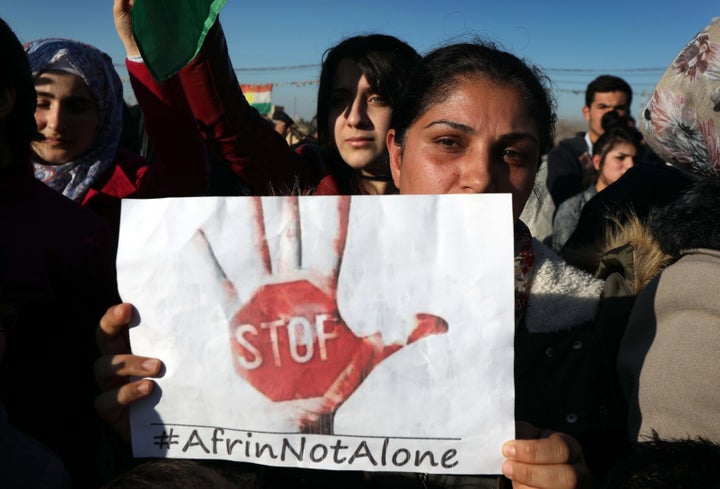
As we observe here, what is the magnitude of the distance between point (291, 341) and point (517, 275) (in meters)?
0.53

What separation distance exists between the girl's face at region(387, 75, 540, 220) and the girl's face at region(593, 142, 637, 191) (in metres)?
3.46

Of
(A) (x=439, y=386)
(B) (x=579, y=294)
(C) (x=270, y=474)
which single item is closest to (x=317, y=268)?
(A) (x=439, y=386)

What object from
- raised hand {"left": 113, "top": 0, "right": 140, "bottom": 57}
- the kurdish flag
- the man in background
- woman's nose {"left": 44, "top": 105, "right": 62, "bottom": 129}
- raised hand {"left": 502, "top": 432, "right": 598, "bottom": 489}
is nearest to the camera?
raised hand {"left": 502, "top": 432, "right": 598, "bottom": 489}

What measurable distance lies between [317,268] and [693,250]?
67 cm

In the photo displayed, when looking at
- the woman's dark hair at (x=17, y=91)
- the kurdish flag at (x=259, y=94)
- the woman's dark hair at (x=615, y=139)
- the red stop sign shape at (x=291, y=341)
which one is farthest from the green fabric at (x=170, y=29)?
the kurdish flag at (x=259, y=94)

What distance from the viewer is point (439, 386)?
1.06 metres

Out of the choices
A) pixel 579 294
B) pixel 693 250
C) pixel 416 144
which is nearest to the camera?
pixel 693 250

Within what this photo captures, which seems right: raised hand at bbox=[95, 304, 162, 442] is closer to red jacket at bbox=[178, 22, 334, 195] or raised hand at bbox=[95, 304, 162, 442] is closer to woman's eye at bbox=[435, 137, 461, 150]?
woman's eye at bbox=[435, 137, 461, 150]

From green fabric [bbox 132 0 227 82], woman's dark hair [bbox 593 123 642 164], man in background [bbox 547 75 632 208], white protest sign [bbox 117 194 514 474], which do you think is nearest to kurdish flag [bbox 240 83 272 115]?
man in background [bbox 547 75 632 208]

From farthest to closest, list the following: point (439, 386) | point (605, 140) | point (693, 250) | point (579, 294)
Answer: point (605, 140) < point (579, 294) < point (693, 250) < point (439, 386)

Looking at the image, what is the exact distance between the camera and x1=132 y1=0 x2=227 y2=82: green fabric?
1501 millimetres

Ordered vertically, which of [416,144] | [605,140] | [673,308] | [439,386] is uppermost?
[605,140]

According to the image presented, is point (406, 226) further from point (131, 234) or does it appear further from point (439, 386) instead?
point (131, 234)

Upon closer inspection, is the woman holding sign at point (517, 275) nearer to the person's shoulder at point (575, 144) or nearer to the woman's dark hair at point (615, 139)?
the woman's dark hair at point (615, 139)
